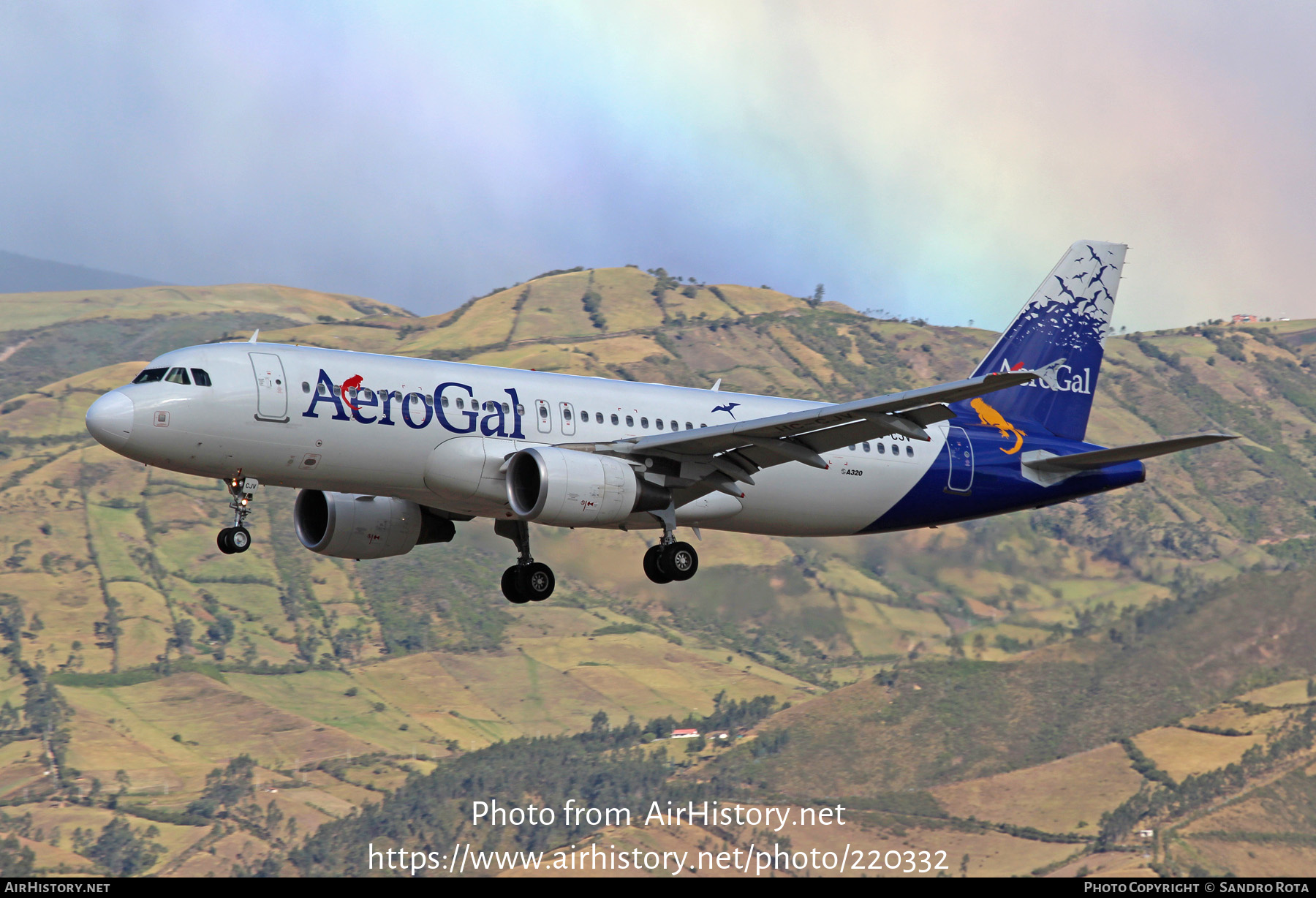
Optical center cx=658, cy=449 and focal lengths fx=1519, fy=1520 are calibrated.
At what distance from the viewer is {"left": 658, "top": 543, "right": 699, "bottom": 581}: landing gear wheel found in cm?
3547

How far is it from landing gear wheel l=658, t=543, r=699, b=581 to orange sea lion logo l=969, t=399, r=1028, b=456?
10.2m

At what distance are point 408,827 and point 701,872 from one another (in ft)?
129

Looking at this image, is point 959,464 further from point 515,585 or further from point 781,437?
point 515,585

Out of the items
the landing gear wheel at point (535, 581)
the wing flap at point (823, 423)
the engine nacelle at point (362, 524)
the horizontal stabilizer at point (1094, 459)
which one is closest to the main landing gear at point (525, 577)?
the landing gear wheel at point (535, 581)

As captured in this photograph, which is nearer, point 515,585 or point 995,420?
point 515,585

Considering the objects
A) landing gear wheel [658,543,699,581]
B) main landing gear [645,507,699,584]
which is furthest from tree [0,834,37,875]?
landing gear wheel [658,543,699,581]

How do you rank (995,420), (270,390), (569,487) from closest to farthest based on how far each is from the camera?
(270,390)
(569,487)
(995,420)

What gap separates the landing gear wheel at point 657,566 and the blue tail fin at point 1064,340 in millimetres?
11998

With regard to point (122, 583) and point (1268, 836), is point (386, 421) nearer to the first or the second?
point (1268, 836)

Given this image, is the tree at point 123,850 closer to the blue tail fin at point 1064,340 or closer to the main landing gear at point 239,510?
the blue tail fin at point 1064,340

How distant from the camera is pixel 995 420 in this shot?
1628 inches

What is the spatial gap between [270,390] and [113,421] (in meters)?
3.11

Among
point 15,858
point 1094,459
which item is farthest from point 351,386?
point 15,858

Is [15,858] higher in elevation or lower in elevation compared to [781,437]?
lower
